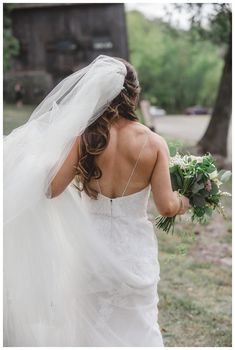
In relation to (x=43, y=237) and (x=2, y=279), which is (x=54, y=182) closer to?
(x=43, y=237)

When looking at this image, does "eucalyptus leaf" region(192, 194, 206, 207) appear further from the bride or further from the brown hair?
the brown hair

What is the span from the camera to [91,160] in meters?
3.35

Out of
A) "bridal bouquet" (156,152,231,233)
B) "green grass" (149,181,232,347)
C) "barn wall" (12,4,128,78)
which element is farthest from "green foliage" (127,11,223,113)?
"bridal bouquet" (156,152,231,233)

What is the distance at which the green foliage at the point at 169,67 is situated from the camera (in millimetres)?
67938

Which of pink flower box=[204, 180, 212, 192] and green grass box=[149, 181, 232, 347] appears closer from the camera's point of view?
pink flower box=[204, 180, 212, 192]

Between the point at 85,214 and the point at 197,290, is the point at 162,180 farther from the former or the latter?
the point at 197,290

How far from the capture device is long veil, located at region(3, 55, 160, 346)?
3.46 meters

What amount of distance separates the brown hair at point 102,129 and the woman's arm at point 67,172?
0.03m

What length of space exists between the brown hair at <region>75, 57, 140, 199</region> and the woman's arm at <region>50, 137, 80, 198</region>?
3 centimetres

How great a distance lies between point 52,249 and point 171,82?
68.9 metres

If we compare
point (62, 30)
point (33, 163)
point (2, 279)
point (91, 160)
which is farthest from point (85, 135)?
point (62, 30)

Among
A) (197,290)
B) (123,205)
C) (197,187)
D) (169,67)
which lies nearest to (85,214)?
(123,205)

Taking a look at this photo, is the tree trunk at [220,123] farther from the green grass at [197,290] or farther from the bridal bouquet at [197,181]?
the bridal bouquet at [197,181]

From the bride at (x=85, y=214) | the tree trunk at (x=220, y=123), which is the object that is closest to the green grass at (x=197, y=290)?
the bride at (x=85, y=214)
